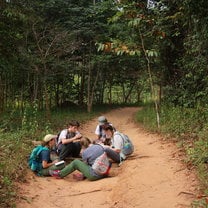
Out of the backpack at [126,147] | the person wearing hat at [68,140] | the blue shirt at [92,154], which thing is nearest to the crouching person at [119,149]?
the backpack at [126,147]

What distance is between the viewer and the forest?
921 cm

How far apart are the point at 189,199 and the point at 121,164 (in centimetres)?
275

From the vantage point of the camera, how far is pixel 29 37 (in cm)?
1664

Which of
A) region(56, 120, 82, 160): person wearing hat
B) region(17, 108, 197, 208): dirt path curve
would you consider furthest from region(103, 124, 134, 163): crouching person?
region(56, 120, 82, 160): person wearing hat

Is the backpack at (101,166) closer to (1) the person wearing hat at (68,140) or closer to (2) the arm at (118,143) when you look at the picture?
(2) the arm at (118,143)

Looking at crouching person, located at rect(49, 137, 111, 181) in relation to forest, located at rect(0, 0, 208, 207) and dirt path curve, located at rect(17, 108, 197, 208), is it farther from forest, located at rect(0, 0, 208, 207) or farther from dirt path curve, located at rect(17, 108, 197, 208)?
forest, located at rect(0, 0, 208, 207)

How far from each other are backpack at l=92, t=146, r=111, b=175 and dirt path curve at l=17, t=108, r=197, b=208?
7.6 inches

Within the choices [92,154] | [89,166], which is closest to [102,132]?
[92,154]

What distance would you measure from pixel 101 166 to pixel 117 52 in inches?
157

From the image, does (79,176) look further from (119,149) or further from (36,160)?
(119,149)

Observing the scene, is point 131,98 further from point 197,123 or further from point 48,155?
point 48,155

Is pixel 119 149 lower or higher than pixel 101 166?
higher

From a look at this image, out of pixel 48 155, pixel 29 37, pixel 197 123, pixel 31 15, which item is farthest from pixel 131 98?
pixel 48 155

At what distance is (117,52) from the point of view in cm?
968
